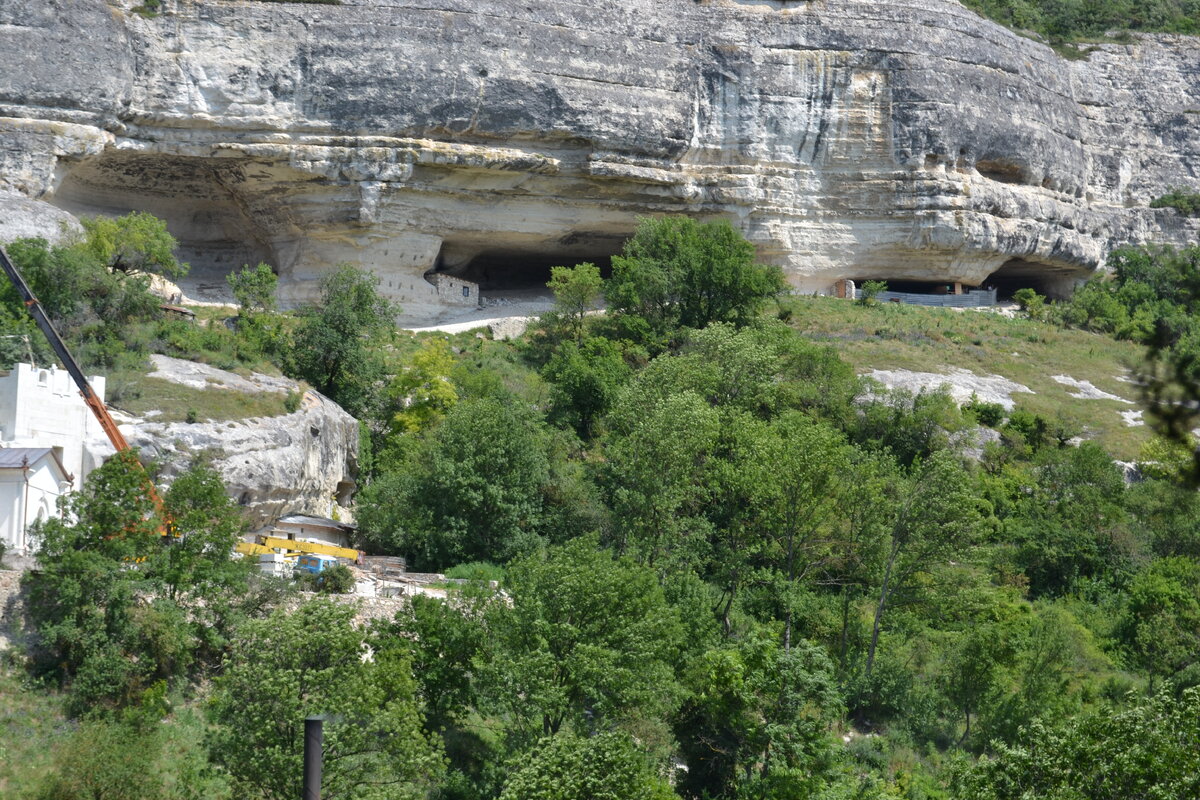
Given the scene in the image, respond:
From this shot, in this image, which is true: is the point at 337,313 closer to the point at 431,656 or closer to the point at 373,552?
the point at 373,552

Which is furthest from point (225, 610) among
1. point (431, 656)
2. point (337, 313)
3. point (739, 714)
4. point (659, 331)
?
point (659, 331)

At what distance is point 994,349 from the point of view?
40469mm

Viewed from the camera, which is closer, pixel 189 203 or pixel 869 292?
pixel 189 203

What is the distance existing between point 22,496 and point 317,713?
781cm

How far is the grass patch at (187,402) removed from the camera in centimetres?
2533

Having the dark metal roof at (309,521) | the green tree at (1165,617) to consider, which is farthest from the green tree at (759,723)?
the dark metal roof at (309,521)

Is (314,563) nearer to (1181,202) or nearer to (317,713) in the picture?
(317,713)

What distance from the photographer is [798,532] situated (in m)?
26.3

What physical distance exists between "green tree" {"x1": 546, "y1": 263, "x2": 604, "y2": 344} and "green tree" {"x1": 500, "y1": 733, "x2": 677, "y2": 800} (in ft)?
65.7

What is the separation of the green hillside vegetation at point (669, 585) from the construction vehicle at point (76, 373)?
379 mm

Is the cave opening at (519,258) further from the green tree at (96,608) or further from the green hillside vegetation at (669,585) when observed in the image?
the green tree at (96,608)

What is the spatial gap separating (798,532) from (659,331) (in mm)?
11642

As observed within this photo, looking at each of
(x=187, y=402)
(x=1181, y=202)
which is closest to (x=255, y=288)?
(x=187, y=402)

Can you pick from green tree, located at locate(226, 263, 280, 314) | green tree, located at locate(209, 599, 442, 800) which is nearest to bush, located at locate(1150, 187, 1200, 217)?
green tree, located at locate(226, 263, 280, 314)
